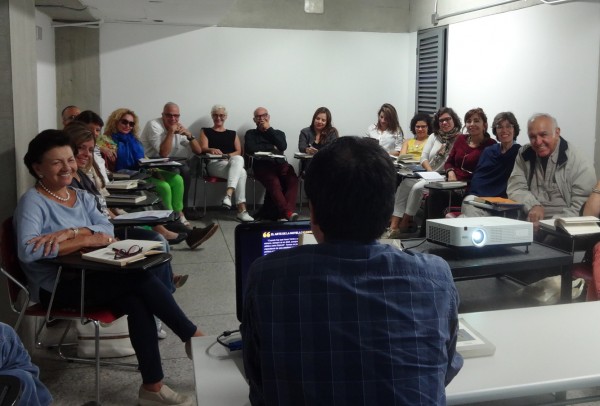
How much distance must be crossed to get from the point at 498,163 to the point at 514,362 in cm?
387

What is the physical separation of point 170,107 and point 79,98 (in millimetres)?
1168

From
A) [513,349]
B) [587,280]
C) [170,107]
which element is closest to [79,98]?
[170,107]

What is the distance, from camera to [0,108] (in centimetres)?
315

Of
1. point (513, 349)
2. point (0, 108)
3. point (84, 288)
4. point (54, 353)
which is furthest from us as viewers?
point (54, 353)

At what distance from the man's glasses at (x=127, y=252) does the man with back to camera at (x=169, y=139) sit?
171 inches

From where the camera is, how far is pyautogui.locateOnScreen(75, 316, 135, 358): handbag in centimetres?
336

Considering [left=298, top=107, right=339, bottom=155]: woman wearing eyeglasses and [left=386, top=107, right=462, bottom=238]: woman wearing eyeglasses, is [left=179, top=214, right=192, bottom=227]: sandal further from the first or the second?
[left=386, top=107, right=462, bottom=238]: woman wearing eyeglasses

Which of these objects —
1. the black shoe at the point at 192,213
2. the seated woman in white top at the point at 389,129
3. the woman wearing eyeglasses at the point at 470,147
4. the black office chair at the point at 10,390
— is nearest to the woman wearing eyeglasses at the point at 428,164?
the woman wearing eyeglasses at the point at 470,147

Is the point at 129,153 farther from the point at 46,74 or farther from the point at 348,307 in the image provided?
the point at 348,307

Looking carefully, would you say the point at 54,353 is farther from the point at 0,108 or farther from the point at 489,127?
the point at 489,127

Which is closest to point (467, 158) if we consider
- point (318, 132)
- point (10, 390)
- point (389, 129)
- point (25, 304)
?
point (389, 129)

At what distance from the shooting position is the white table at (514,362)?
157 centimetres

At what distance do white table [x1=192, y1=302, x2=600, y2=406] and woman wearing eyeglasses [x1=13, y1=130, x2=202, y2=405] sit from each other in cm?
99

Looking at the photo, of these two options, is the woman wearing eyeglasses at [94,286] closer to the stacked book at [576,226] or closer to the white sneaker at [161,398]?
the white sneaker at [161,398]
